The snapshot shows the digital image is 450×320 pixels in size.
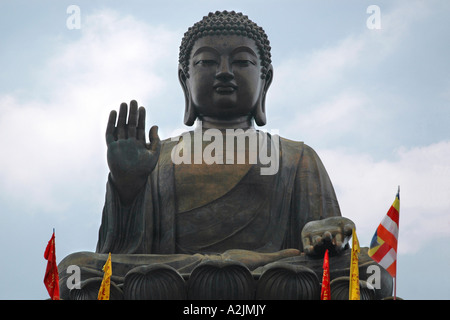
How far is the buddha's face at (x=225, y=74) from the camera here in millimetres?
11742

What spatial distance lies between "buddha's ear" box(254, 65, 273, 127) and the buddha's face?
181 mm

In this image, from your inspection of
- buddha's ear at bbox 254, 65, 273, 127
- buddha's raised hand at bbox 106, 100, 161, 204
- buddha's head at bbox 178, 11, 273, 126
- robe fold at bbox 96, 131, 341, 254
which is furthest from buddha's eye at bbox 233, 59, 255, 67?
buddha's raised hand at bbox 106, 100, 161, 204

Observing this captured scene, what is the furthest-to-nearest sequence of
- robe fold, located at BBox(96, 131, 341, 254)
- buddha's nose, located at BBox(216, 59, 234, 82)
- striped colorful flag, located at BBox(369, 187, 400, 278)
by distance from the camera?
1. buddha's nose, located at BBox(216, 59, 234, 82)
2. robe fold, located at BBox(96, 131, 341, 254)
3. striped colorful flag, located at BBox(369, 187, 400, 278)

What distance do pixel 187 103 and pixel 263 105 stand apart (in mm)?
873

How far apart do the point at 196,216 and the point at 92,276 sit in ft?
5.14

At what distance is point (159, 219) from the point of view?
1123cm

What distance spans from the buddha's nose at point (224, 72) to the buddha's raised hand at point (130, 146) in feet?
4.42

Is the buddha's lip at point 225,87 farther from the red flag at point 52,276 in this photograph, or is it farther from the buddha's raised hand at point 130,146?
the red flag at point 52,276

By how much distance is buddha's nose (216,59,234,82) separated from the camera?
1164cm

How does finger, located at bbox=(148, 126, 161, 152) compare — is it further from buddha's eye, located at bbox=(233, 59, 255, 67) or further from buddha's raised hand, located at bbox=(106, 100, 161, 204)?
buddha's eye, located at bbox=(233, 59, 255, 67)

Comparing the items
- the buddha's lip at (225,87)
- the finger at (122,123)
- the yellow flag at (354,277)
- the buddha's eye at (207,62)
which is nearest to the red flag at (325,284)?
the yellow flag at (354,277)
